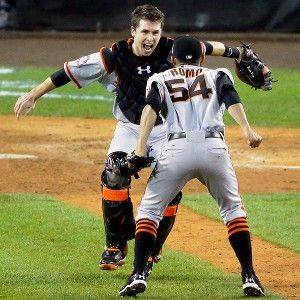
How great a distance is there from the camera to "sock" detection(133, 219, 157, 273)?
733cm

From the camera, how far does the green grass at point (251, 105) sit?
17.0 meters

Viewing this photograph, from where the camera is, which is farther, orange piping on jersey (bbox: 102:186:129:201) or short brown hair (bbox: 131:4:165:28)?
orange piping on jersey (bbox: 102:186:129:201)

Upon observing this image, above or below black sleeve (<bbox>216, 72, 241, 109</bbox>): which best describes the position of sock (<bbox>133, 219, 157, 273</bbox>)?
below

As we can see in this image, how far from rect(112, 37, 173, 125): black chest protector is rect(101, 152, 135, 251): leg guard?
1.51ft

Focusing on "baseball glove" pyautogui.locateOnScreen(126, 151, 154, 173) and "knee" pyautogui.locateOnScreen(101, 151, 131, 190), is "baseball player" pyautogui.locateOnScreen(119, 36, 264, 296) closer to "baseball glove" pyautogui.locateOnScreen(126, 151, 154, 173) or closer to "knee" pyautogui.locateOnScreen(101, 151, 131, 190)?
"baseball glove" pyautogui.locateOnScreen(126, 151, 154, 173)

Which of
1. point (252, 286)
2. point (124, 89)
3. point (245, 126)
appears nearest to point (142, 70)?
point (124, 89)

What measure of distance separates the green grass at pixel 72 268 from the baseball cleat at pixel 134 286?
10 cm

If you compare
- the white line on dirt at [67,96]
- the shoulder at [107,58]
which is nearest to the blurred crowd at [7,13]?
the white line on dirt at [67,96]

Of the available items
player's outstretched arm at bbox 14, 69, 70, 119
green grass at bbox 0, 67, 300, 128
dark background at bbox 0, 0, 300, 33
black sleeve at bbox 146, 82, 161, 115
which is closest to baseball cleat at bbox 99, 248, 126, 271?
player's outstretched arm at bbox 14, 69, 70, 119

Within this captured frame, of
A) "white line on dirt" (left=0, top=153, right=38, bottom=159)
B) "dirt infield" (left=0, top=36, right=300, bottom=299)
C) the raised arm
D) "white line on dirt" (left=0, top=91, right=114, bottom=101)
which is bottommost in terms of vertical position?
"white line on dirt" (left=0, top=91, right=114, bottom=101)

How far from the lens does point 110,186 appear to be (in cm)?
824

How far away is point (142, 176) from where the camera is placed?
12.8m

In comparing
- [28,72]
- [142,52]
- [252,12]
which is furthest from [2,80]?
[142,52]

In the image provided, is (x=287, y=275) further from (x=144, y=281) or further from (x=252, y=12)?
(x=252, y=12)
